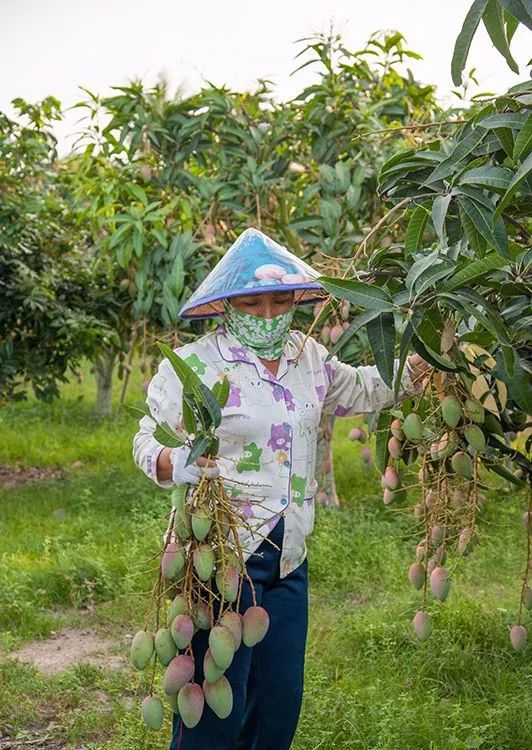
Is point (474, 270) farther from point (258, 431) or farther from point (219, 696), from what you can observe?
point (219, 696)

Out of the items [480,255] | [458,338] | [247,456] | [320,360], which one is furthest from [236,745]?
[480,255]

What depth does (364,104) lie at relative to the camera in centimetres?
417

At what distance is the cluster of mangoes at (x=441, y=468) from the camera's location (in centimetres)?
168

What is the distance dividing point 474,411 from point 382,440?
394mm

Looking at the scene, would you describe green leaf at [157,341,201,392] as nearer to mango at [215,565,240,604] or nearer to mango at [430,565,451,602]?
mango at [215,565,240,604]

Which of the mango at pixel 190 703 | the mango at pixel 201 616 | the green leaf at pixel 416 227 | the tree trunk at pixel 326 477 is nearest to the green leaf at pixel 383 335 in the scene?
the green leaf at pixel 416 227

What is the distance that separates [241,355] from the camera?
1859mm

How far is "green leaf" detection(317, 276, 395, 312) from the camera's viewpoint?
1.47m

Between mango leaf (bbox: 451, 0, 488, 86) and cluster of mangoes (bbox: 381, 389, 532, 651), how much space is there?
1.56 ft

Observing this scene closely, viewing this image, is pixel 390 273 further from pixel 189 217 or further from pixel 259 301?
pixel 189 217

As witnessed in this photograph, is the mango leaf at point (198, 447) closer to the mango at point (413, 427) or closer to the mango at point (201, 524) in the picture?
the mango at point (201, 524)

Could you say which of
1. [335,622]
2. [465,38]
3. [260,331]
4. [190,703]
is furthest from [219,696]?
[335,622]

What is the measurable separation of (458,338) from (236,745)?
32.9 inches

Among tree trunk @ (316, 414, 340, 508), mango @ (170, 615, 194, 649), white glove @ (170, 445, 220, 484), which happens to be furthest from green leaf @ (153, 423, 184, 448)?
tree trunk @ (316, 414, 340, 508)
